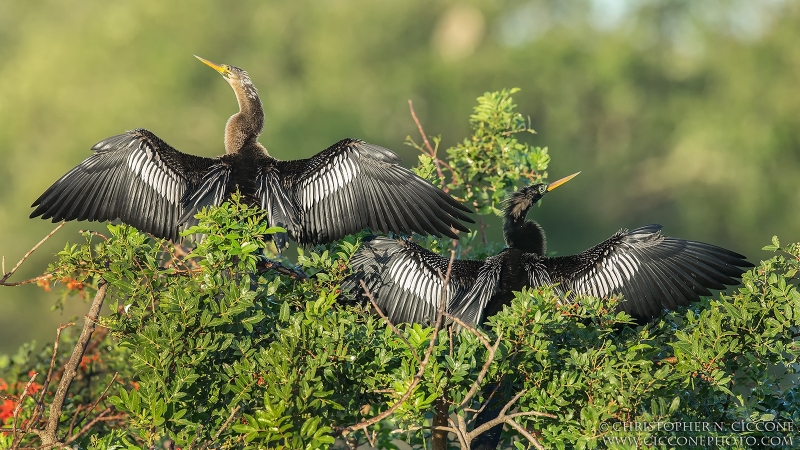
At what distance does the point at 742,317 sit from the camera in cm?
396

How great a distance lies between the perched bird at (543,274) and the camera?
4918mm

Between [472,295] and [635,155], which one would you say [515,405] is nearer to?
[472,295]

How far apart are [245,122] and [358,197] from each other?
1.14 m

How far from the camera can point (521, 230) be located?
5.47 meters

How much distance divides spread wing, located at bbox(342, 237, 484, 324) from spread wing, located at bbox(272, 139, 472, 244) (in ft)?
0.53

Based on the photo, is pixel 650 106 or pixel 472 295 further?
pixel 650 106


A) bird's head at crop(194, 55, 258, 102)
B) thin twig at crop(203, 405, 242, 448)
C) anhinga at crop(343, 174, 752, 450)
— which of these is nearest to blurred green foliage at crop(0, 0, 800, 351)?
bird's head at crop(194, 55, 258, 102)

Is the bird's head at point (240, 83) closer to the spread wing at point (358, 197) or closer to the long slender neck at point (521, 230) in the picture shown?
the spread wing at point (358, 197)

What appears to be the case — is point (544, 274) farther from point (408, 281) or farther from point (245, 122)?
point (245, 122)

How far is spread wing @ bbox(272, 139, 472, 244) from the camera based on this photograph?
5207 millimetres

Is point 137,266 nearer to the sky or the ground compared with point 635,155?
nearer to the ground

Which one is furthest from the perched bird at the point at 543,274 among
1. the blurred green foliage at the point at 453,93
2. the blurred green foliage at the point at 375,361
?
the blurred green foliage at the point at 453,93

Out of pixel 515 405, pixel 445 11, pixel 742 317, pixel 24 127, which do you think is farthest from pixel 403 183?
pixel 445 11

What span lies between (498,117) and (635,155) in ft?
60.5
